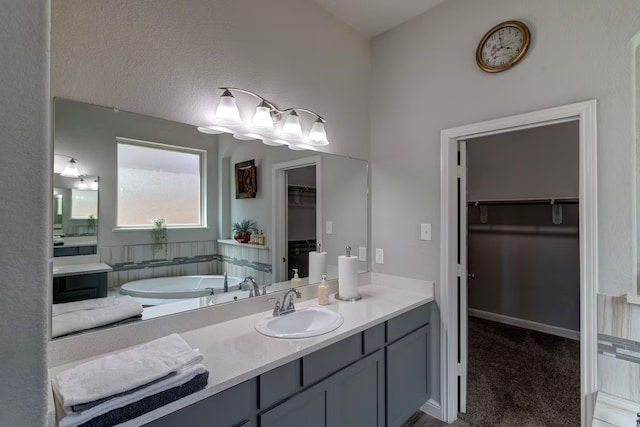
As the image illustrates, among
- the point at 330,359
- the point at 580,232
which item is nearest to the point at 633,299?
the point at 580,232

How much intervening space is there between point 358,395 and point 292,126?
1568 mm

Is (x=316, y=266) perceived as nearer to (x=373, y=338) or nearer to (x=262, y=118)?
(x=373, y=338)

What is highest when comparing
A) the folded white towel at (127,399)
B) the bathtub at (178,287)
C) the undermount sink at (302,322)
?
the bathtub at (178,287)

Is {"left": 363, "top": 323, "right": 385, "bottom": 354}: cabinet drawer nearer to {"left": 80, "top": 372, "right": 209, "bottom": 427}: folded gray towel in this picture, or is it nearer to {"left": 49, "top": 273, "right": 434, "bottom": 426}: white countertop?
{"left": 49, "top": 273, "right": 434, "bottom": 426}: white countertop

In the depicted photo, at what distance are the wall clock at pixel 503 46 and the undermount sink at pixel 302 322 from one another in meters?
1.79

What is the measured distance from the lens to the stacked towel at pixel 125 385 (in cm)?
82

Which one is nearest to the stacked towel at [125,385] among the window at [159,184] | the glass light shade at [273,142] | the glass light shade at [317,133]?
the window at [159,184]

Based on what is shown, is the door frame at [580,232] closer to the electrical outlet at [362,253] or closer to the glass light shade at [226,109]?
the electrical outlet at [362,253]

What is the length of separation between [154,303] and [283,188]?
1.00 m

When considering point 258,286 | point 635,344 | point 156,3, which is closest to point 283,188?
point 258,286

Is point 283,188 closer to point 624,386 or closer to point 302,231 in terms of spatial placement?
point 302,231

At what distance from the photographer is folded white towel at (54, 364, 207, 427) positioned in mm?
799

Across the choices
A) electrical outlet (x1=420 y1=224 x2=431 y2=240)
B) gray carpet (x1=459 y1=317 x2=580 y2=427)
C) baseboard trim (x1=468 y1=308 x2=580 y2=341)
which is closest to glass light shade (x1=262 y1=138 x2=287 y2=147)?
electrical outlet (x1=420 y1=224 x2=431 y2=240)

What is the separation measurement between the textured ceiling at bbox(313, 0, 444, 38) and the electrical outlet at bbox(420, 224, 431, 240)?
155 cm
